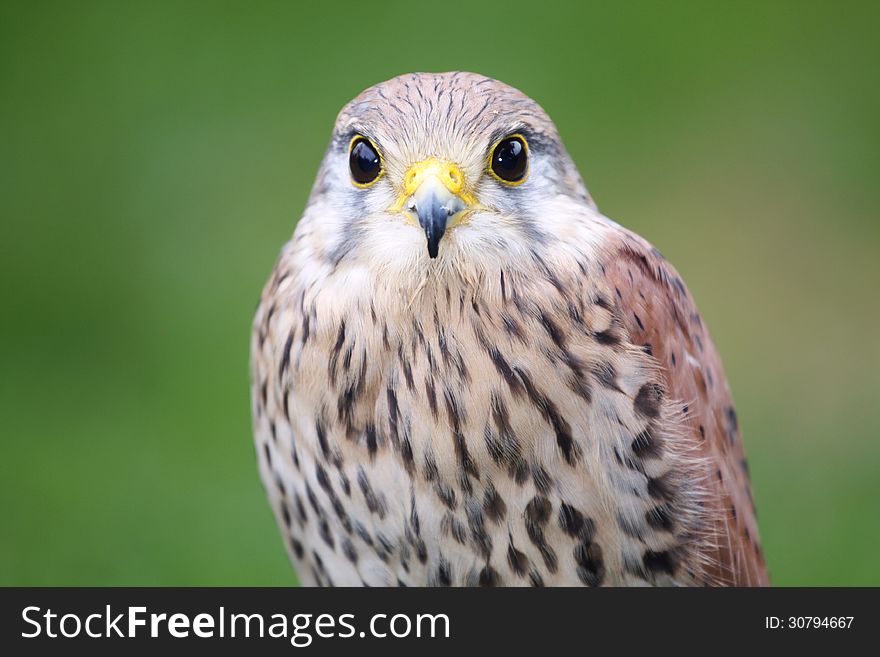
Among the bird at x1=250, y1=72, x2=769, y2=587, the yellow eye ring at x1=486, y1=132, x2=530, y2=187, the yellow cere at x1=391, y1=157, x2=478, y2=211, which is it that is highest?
the yellow eye ring at x1=486, y1=132, x2=530, y2=187

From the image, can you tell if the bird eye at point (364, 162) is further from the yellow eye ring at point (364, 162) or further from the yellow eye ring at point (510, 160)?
the yellow eye ring at point (510, 160)

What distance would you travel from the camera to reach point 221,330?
5.15 metres

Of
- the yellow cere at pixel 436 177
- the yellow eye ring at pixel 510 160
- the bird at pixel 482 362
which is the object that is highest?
the yellow eye ring at pixel 510 160

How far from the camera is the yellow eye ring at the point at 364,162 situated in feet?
7.57

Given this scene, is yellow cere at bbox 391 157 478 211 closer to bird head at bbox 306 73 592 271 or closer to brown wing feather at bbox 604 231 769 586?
bird head at bbox 306 73 592 271

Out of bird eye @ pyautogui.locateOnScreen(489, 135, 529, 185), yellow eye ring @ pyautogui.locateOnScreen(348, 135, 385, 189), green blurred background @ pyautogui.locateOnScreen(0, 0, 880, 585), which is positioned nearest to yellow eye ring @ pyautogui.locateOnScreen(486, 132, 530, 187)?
bird eye @ pyautogui.locateOnScreen(489, 135, 529, 185)

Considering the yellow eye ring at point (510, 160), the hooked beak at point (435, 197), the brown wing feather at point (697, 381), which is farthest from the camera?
the brown wing feather at point (697, 381)

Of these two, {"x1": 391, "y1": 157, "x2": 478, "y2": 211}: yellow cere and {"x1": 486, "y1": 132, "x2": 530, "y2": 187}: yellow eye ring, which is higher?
{"x1": 486, "y1": 132, "x2": 530, "y2": 187}: yellow eye ring

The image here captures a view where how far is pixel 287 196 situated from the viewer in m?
5.54

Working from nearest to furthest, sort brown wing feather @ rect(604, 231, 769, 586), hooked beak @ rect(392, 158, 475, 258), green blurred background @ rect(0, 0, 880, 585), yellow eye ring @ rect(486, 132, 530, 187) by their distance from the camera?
1. hooked beak @ rect(392, 158, 475, 258)
2. yellow eye ring @ rect(486, 132, 530, 187)
3. brown wing feather @ rect(604, 231, 769, 586)
4. green blurred background @ rect(0, 0, 880, 585)

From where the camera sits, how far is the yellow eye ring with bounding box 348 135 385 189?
90.9 inches

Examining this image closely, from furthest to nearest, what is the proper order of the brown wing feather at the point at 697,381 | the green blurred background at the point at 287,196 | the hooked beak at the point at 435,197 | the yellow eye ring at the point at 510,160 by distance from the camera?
the green blurred background at the point at 287,196, the brown wing feather at the point at 697,381, the yellow eye ring at the point at 510,160, the hooked beak at the point at 435,197

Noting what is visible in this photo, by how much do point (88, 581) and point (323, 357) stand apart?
2236mm

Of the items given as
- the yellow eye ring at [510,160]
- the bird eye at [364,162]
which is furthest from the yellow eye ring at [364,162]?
the yellow eye ring at [510,160]
